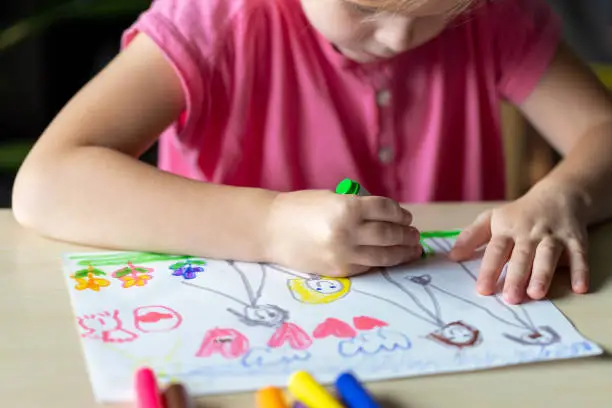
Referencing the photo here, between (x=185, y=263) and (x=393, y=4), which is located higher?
(x=393, y=4)

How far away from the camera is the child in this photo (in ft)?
1.88

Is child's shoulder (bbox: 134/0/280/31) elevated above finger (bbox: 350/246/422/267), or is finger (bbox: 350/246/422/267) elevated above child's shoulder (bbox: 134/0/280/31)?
child's shoulder (bbox: 134/0/280/31)

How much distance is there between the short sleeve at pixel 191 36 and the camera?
2.31ft

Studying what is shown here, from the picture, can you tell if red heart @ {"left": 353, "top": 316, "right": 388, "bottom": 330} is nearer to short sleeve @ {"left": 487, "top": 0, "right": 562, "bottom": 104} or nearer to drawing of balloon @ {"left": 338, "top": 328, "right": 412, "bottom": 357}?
drawing of balloon @ {"left": 338, "top": 328, "right": 412, "bottom": 357}

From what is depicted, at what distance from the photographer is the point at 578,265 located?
58 cm

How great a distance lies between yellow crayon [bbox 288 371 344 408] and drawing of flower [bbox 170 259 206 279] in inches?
5.9

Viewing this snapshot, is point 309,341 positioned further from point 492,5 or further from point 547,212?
point 492,5

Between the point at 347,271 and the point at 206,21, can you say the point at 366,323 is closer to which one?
the point at 347,271

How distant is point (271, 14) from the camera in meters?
0.79

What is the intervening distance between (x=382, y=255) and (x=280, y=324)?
110 millimetres

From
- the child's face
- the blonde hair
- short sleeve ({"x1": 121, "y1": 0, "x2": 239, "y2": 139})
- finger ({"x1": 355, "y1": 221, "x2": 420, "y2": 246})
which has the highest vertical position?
the blonde hair

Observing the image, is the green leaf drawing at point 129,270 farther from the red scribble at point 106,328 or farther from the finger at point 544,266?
the finger at point 544,266

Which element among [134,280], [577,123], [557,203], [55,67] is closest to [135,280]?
[134,280]

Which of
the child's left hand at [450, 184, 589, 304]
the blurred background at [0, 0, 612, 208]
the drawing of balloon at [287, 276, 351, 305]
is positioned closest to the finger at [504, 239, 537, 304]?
the child's left hand at [450, 184, 589, 304]
